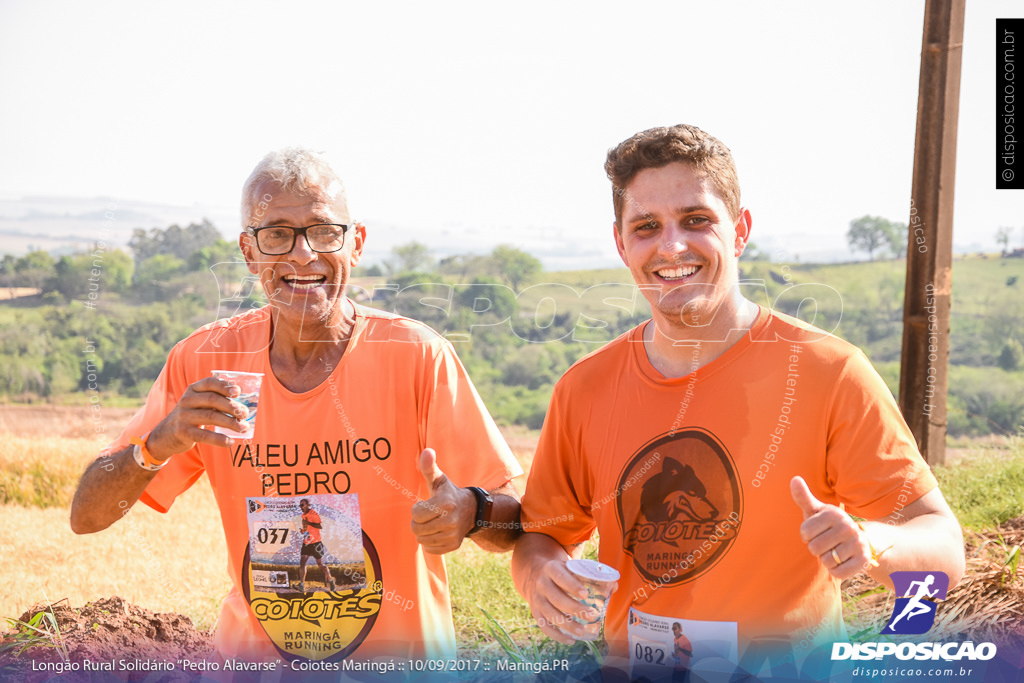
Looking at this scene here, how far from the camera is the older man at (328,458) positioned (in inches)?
106

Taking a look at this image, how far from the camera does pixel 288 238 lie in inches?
108

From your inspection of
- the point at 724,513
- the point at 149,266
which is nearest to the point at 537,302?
the point at 724,513

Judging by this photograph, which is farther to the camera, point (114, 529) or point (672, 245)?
point (114, 529)

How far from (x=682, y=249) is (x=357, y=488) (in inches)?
54.2

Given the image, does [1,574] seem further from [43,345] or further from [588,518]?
[588,518]

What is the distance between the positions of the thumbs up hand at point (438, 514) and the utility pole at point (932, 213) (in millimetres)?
3321

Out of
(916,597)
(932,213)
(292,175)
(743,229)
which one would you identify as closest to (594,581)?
(916,597)

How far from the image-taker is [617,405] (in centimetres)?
237

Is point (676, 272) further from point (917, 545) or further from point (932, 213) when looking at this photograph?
point (932, 213)

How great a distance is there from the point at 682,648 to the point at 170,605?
3342mm

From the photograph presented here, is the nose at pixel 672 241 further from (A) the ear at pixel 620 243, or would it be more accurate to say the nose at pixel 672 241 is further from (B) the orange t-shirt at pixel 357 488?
(B) the orange t-shirt at pixel 357 488

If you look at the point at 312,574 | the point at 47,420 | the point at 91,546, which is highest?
the point at 312,574

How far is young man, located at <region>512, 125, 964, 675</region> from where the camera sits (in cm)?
209

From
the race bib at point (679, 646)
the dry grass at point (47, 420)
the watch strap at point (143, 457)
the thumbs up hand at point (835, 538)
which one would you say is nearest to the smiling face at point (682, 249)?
the thumbs up hand at point (835, 538)
